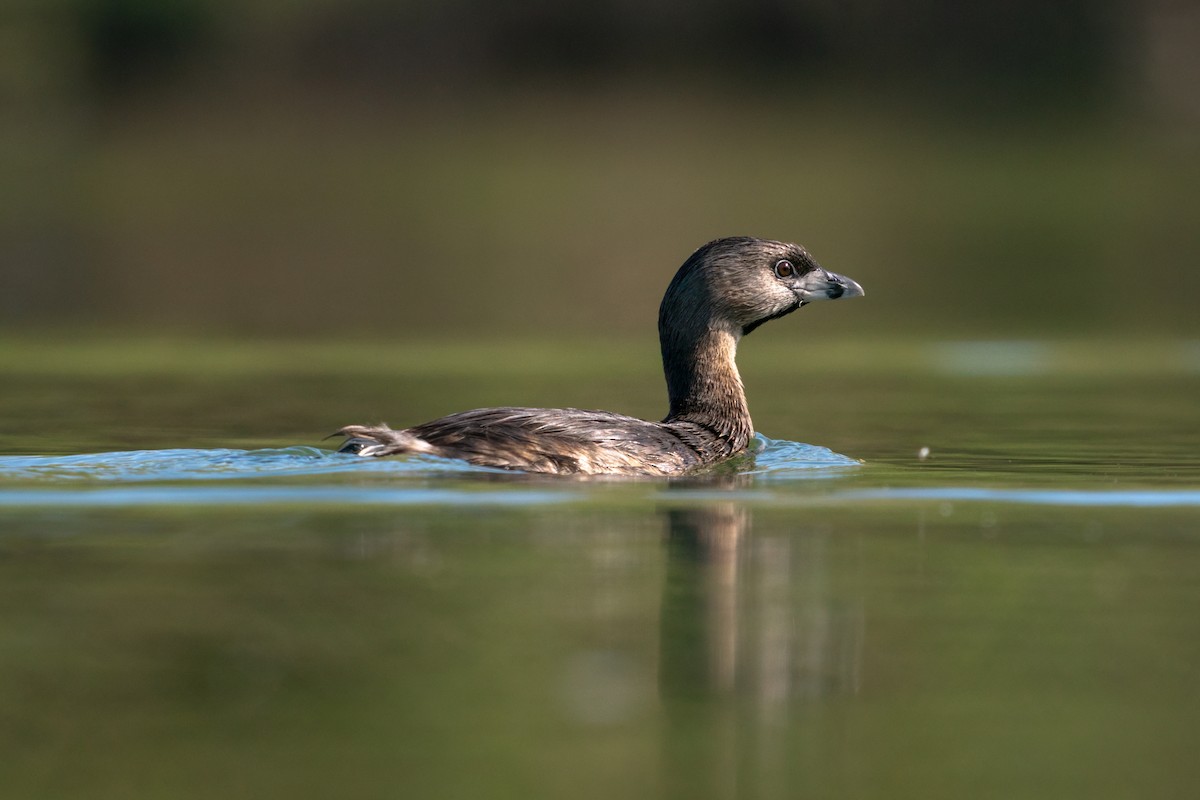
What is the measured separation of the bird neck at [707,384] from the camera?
40.3ft

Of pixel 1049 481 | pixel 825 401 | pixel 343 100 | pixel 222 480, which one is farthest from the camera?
pixel 343 100

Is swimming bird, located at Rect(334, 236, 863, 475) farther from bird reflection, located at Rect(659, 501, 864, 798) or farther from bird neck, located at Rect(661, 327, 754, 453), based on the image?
bird reflection, located at Rect(659, 501, 864, 798)

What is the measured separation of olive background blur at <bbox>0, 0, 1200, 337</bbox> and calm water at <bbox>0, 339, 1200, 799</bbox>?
9.56 m

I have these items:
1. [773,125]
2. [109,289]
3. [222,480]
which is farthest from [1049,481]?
[773,125]

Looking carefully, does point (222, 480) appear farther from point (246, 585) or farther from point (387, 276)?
point (387, 276)

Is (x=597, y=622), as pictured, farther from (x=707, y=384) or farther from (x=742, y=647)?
(x=707, y=384)

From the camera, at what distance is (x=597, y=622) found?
7.09 metres

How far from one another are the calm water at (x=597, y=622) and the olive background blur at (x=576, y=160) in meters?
9.56

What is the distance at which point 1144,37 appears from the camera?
52.6 meters

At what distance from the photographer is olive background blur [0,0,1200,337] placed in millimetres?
23234

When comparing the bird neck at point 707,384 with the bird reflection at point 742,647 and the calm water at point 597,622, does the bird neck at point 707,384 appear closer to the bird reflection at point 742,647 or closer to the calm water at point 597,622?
the calm water at point 597,622

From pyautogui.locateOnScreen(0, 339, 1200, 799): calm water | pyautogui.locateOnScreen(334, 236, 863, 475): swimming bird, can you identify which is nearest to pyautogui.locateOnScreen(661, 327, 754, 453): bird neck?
pyautogui.locateOnScreen(334, 236, 863, 475): swimming bird

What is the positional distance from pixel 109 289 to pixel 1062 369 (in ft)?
37.6

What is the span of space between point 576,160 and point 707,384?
27631mm
